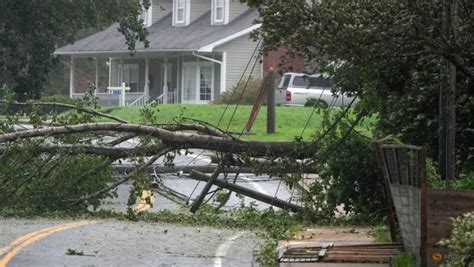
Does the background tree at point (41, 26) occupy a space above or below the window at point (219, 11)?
below

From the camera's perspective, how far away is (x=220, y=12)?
5134 centimetres

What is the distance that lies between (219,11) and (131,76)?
8529 millimetres

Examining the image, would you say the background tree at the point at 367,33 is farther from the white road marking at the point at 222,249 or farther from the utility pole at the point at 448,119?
the white road marking at the point at 222,249

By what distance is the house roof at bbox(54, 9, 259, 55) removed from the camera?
1907 inches

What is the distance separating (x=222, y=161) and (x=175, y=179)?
591 centimetres

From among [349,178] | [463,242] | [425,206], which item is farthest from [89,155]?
[463,242]

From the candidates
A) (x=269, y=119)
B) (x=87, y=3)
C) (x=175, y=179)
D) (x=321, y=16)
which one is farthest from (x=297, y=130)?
(x=321, y=16)

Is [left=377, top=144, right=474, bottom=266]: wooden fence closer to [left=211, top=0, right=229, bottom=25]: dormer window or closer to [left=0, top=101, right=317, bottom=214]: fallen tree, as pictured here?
[left=0, top=101, right=317, bottom=214]: fallen tree

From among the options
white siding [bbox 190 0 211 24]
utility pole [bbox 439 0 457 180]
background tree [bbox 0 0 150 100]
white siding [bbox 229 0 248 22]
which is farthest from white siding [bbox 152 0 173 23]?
utility pole [bbox 439 0 457 180]

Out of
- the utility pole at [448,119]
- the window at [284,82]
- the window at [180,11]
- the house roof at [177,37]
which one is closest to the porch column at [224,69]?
the house roof at [177,37]

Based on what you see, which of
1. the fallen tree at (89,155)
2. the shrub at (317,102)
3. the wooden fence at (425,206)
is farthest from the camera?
the shrub at (317,102)

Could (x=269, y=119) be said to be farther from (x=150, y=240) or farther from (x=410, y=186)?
(x=410, y=186)

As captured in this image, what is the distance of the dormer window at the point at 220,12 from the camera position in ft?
167

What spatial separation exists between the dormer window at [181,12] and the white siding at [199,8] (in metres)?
0.35
